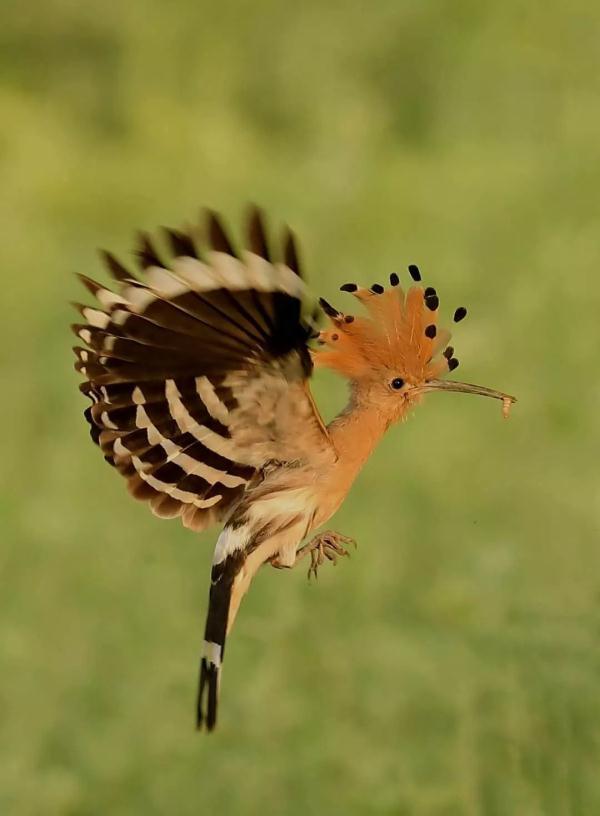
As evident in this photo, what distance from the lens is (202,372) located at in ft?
2.87

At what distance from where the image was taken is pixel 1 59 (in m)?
1.27

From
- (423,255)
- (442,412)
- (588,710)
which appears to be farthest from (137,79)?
(588,710)

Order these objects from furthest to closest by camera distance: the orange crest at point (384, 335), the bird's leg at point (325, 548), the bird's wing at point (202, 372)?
the bird's leg at point (325, 548) → the orange crest at point (384, 335) → the bird's wing at point (202, 372)

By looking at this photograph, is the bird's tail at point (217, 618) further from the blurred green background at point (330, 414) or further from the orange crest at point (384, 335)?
the orange crest at point (384, 335)

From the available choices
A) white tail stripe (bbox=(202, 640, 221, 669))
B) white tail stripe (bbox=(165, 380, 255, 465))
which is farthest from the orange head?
white tail stripe (bbox=(202, 640, 221, 669))

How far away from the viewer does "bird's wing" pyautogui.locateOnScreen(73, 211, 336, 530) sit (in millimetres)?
819

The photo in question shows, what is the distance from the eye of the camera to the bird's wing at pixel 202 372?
32.2 inches

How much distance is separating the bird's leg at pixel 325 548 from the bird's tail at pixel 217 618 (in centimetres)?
9

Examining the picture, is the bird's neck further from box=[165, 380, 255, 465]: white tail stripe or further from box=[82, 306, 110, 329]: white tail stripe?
box=[82, 306, 110, 329]: white tail stripe

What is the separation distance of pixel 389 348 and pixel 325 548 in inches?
9.6

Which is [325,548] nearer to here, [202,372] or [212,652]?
[212,652]

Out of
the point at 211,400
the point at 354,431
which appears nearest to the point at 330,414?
the point at 354,431

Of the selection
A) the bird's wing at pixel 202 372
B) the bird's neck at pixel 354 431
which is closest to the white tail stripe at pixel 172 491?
the bird's wing at pixel 202 372

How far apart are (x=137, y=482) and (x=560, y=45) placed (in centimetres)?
70
